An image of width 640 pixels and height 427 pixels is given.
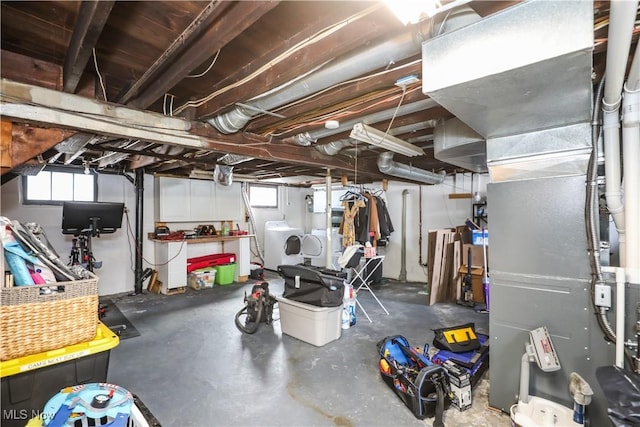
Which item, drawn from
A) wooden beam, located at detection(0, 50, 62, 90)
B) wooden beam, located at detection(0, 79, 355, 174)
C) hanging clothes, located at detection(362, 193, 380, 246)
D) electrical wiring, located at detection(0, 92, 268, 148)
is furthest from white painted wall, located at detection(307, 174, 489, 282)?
wooden beam, located at detection(0, 50, 62, 90)

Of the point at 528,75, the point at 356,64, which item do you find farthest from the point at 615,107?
the point at 356,64

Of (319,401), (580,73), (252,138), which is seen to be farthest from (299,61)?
(319,401)

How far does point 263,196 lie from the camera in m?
7.51

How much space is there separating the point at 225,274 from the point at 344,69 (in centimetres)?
506

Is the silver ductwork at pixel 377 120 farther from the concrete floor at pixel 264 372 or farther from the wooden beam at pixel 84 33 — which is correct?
the concrete floor at pixel 264 372

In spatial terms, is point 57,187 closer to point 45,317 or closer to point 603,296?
point 45,317

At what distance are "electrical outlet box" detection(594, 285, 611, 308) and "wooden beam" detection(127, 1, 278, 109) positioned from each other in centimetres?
214

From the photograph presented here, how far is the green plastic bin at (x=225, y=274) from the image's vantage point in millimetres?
5746

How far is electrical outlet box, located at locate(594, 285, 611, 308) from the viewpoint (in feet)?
5.40

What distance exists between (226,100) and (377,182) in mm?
5129

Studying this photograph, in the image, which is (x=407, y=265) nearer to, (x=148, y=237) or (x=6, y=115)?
(x=148, y=237)

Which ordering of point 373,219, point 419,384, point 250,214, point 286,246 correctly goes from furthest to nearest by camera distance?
point 250,214 < point 286,246 < point 373,219 < point 419,384

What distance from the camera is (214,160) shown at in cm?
409

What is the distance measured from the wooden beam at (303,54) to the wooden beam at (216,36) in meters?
0.29
